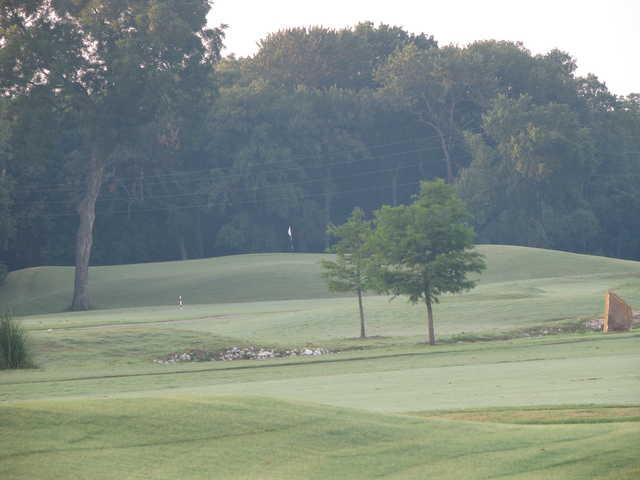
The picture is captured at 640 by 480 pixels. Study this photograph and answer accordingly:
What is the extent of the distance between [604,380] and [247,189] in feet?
216

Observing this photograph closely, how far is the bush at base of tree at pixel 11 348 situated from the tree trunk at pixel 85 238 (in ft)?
115

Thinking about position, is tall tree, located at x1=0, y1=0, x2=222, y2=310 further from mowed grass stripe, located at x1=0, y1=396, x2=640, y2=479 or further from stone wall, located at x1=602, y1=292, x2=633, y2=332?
mowed grass stripe, located at x1=0, y1=396, x2=640, y2=479

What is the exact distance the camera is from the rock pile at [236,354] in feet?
99.4

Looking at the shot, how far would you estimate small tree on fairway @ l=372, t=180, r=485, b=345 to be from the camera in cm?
3344

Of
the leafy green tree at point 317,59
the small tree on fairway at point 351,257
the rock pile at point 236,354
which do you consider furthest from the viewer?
the leafy green tree at point 317,59

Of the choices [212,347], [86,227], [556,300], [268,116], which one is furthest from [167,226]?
[212,347]

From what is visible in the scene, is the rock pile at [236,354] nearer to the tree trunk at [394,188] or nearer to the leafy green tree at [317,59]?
the tree trunk at [394,188]

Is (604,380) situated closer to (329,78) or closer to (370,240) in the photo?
(370,240)

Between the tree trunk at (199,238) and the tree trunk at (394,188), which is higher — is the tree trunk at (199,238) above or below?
below

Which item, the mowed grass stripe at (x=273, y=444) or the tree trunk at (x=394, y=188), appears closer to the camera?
the mowed grass stripe at (x=273, y=444)

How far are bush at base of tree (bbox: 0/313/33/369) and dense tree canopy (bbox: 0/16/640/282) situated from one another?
118 feet

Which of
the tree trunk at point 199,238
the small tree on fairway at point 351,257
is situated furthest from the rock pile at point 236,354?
the tree trunk at point 199,238

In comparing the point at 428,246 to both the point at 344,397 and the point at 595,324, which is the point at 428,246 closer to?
the point at 595,324

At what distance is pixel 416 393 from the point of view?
16766 millimetres
